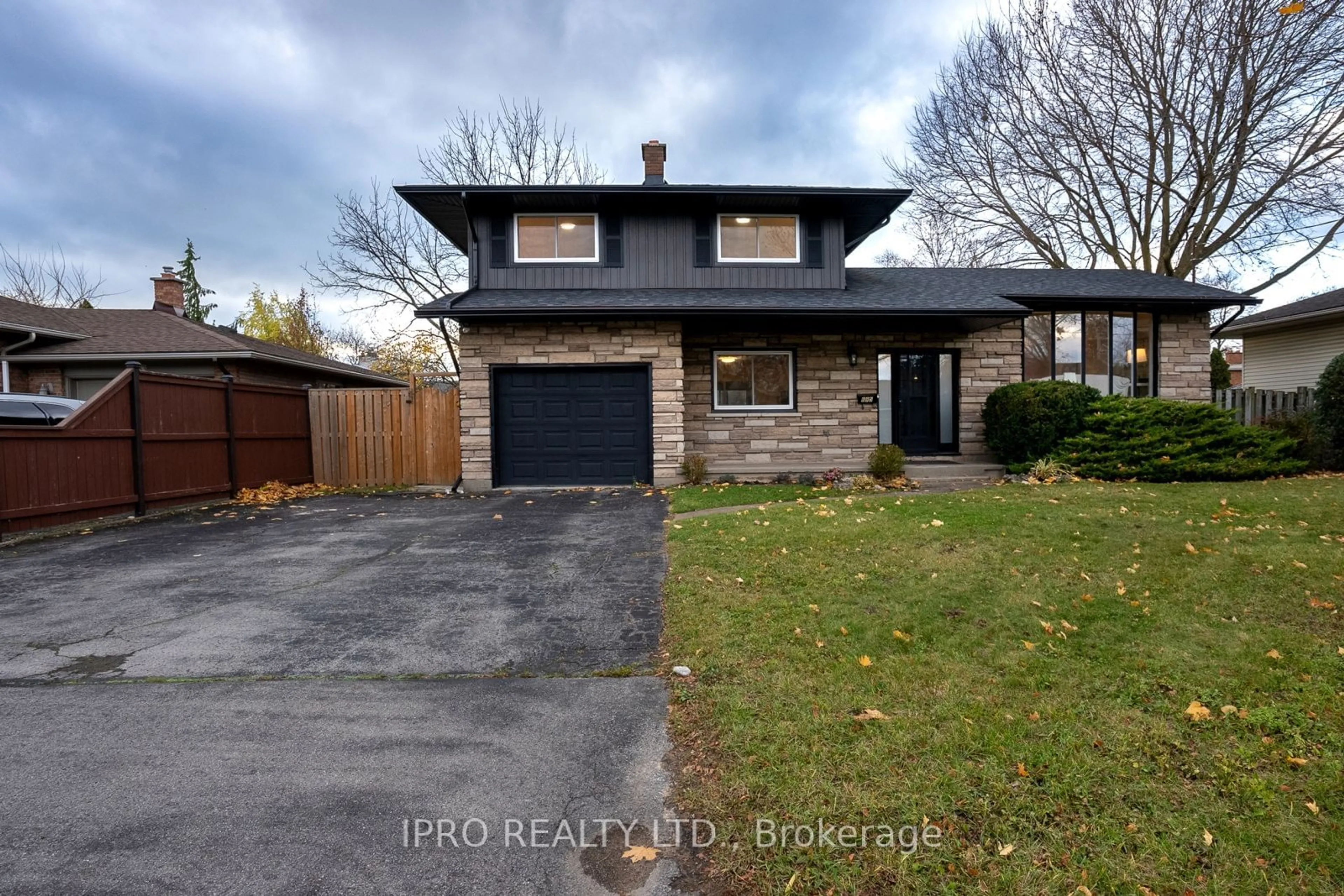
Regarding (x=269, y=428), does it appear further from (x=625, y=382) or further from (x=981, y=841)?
(x=981, y=841)

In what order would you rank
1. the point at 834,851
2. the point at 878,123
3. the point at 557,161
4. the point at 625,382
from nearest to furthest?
the point at 834,851, the point at 625,382, the point at 878,123, the point at 557,161

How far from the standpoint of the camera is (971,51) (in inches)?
722

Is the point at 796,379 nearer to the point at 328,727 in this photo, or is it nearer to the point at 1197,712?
the point at 1197,712

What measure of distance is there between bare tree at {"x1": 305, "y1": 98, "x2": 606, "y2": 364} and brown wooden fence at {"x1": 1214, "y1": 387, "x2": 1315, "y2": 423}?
19.2 metres

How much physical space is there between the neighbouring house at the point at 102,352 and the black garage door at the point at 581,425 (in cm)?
602

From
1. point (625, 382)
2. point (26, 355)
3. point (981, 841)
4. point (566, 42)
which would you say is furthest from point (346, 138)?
point (981, 841)

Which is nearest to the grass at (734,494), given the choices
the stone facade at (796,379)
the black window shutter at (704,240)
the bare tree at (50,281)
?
the stone facade at (796,379)

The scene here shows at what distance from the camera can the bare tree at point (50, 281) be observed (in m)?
25.8

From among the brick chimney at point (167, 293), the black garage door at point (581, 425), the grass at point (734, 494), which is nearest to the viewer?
the grass at point (734, 494)

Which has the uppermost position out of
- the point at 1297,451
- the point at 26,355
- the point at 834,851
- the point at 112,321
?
the point at 112,321

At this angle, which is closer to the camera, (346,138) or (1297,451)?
(1297,451)

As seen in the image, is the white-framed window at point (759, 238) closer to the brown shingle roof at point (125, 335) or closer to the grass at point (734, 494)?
the grass at point (734, 494)

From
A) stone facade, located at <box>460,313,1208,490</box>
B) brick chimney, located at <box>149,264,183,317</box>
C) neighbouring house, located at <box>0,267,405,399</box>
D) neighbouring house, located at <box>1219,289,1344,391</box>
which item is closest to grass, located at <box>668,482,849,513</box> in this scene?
stone facade, located at <box>460,313,1208,490</box>

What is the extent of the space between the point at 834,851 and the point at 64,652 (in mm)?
4589
